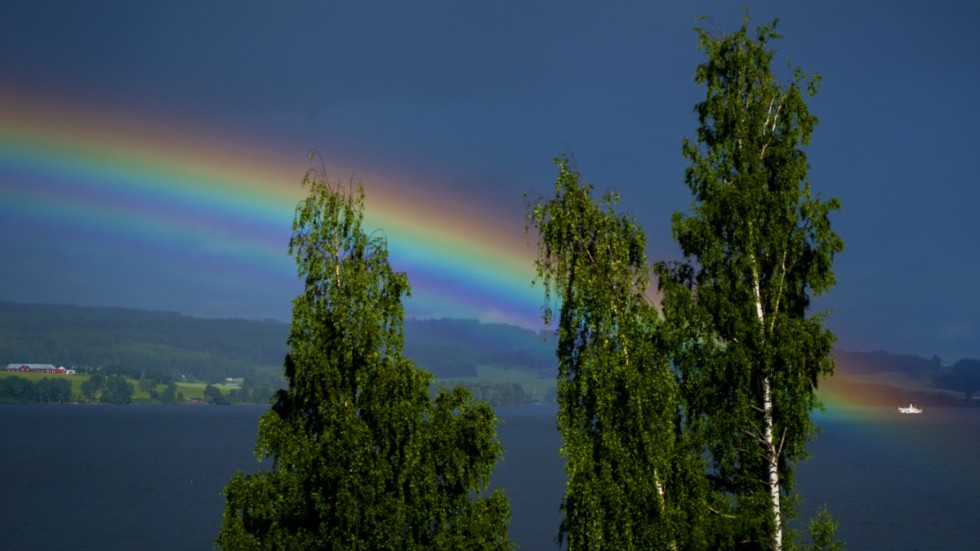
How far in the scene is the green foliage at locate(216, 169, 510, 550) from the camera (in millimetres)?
29391

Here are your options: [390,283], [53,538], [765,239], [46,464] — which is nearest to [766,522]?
[765,239]

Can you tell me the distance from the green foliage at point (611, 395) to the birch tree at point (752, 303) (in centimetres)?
143

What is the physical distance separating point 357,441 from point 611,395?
7.48 meters

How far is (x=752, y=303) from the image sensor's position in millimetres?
31203

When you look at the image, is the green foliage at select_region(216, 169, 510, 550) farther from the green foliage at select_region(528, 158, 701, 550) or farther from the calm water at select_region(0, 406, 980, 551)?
the calm water at select_region(0, 406, 980, 551)

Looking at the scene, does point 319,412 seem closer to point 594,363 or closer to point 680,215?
point 594,363

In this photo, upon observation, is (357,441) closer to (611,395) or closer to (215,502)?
(611,395)

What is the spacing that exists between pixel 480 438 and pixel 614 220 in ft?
26.4

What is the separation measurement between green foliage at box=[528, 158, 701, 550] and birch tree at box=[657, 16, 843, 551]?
4.68 feet

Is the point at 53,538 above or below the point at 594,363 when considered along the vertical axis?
below

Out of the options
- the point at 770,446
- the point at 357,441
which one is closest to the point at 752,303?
the point at 770,446

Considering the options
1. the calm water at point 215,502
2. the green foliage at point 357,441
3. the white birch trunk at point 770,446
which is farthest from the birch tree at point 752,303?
the calm water at point 215,502

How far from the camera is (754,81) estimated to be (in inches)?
1319

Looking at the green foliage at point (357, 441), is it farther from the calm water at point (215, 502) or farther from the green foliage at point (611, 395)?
the calm water at point (215, 502)
